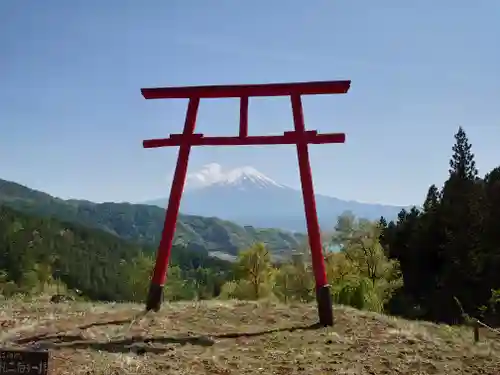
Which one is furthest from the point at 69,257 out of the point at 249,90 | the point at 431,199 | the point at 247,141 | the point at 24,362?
the point at 24,362

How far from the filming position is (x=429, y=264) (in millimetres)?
39781

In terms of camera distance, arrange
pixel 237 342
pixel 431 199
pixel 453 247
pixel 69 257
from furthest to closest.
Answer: pixel 69 257 < pixel 431 199 < pixel 453 247 < pixel 237 342

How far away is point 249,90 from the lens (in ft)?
34.2

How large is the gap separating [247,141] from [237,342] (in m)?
4.04

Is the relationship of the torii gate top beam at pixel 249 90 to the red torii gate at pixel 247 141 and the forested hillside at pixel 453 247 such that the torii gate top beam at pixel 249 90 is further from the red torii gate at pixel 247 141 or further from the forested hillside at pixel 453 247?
the forested hillside at pixel 453 247

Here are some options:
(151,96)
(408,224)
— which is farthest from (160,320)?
(408,224)

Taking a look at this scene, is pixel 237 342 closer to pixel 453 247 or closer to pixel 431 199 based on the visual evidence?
pixel 453 247

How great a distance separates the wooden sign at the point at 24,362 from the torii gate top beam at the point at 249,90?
6647 mm

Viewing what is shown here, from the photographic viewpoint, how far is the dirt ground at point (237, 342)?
7664mm

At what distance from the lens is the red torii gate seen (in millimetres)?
9977

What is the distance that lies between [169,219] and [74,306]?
356 centimetres

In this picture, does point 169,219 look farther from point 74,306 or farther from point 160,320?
point 74,306

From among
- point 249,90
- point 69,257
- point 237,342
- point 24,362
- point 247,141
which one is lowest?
point 69,257

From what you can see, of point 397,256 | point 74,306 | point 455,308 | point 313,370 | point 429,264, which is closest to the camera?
point 313,370
